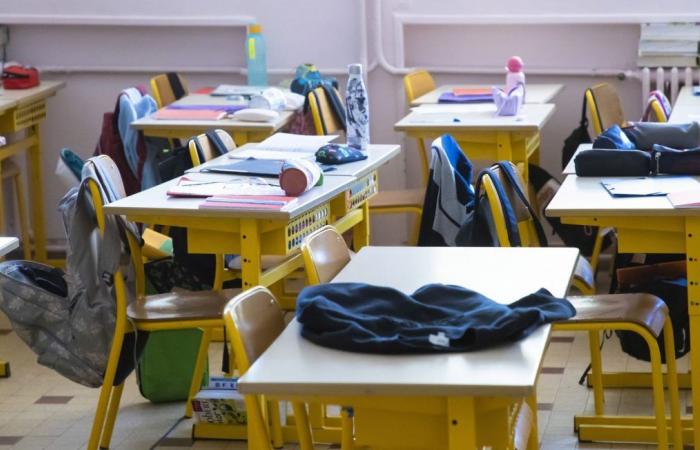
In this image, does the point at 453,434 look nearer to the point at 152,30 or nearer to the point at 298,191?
the point at 298,191

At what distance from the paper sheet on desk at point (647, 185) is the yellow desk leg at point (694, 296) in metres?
0.22

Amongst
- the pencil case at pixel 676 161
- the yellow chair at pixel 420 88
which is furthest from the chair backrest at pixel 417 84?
the pencil case at pixel 676 161

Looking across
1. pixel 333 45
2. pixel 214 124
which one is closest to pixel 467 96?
pixel 333 45

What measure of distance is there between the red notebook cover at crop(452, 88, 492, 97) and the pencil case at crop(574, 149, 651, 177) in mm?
1906

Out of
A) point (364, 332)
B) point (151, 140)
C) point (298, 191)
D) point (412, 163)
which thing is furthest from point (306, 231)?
point (412, 163)

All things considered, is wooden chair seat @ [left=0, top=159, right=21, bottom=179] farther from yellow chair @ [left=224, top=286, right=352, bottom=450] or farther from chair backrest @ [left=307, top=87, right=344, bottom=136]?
yellow chair @ [left=224, top=286, right=352, bottom=450]

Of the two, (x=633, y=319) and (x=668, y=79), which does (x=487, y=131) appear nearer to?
(x=668, y=79)

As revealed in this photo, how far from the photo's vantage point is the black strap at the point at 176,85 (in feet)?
19.9

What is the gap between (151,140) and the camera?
212 inches

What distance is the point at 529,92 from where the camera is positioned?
5820 mm

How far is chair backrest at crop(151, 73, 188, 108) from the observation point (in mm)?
5871

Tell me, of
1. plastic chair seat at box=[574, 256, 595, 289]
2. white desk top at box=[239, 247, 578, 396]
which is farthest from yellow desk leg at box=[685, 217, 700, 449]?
white desk top at box=[239, 247, 578, 396]

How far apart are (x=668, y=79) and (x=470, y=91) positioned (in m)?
0.90

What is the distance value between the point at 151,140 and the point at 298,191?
191 cm
